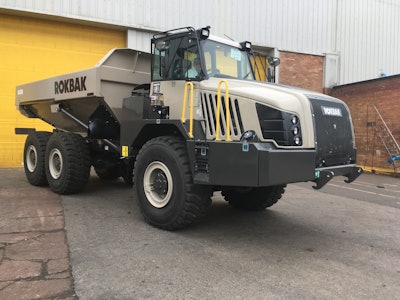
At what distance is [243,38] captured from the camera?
14.6 m

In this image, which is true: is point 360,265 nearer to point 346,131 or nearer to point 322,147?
point 322,147

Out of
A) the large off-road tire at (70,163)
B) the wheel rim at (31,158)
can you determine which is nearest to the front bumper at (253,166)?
the large off-road tire at (70,163)

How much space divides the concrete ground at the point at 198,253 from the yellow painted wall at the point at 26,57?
4.88 metres

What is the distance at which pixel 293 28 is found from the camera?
15.6m

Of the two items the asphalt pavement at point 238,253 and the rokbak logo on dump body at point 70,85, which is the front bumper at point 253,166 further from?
the rokbak logo on dump body at point 70,85

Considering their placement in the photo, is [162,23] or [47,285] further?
[162,23]

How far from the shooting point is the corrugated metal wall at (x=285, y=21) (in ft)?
40.3

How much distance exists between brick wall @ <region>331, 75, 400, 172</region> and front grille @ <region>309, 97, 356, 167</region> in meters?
9.53

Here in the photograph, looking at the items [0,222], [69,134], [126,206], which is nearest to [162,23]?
[69,134]

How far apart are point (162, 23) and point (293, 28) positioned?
5578 mm

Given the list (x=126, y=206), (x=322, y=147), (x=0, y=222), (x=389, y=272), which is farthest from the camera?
(x=126, y=206)

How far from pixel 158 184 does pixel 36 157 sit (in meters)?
4.25

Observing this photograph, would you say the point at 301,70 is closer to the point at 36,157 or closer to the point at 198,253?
the point at 36,157

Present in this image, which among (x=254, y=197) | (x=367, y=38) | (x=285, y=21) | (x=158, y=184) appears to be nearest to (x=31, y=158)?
(x=158, y=184)
